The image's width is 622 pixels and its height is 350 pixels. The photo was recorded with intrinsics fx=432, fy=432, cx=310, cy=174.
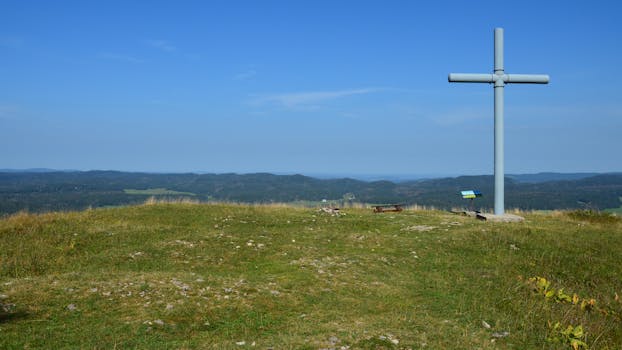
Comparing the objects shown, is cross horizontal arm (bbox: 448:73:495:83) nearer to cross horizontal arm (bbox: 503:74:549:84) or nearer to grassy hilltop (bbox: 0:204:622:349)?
cross horizontal arm (bbox: 503:74:549:84)

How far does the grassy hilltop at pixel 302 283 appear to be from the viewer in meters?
9.32

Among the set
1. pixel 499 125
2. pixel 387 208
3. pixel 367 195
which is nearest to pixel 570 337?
pixel 499 125

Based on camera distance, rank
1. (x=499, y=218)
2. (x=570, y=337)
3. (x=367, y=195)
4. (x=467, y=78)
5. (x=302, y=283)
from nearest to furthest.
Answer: (x=570, y=337)
(x=302, y=283)
(x=499, y=218)
(x=467, y=78)
(x=367, y=195)

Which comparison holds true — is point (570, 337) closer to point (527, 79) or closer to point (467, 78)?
point (467, 78)

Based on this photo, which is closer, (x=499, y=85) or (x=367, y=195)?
(x=499, y=85)

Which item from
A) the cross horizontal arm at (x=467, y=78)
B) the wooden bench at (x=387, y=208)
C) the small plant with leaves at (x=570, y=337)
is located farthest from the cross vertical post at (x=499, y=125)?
the small plant with leaves at (x=570, y=337)

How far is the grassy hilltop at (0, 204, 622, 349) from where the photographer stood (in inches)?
367

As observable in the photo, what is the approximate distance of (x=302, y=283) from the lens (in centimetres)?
1316

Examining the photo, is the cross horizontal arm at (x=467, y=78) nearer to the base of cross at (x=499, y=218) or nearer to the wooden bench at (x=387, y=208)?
the base of cross at (x=499, y=218)

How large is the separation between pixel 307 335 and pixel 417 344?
2267 mm

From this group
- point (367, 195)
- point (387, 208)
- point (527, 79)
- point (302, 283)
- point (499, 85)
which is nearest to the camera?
point (302, 283)

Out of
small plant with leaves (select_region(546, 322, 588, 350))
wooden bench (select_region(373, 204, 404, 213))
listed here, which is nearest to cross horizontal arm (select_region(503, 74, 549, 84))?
wooden bench (select_region(373, 204, 404, 213))

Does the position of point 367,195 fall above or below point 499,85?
below

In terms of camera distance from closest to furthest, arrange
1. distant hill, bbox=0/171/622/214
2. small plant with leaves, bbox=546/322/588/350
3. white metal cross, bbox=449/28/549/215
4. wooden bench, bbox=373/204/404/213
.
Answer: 1. small plant with leaves, bbox=546/322/588/350
2. white metal cross, bbox=449/28/549/215
3. wooden bench, bbox=373/204/404/213
4. distant hill, bbox=0/171/622/214
